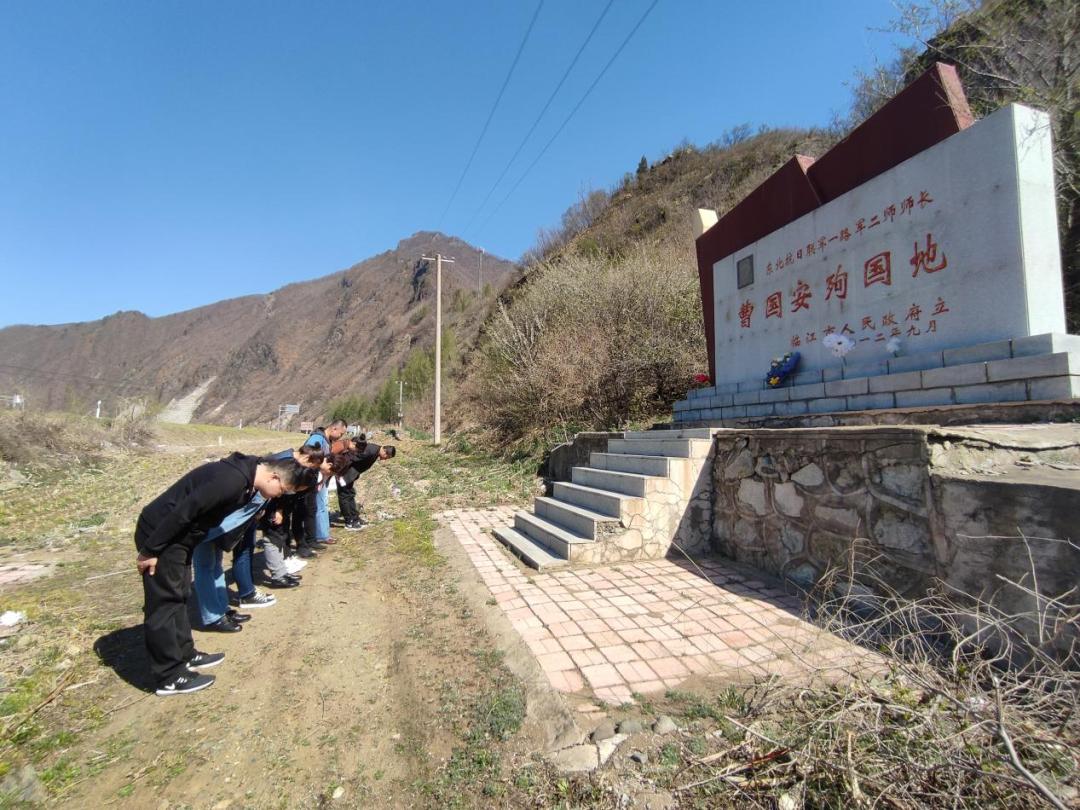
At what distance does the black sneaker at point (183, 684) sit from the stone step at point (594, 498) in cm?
→ 345

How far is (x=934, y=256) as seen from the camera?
4305 millimetres

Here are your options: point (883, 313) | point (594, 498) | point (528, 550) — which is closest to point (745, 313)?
point (883, 313)

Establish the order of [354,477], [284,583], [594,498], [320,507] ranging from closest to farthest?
[284,583] → [594,498] → [320,507] → [354,477]

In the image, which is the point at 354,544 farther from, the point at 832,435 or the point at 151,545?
the point at 832,435

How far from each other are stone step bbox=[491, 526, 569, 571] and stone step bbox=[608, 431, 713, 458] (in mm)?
1646

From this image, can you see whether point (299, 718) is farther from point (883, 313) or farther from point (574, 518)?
point (883, 313)

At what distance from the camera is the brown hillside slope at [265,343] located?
234ft

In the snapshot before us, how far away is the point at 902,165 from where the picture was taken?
4.64m

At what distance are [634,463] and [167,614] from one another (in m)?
4.38

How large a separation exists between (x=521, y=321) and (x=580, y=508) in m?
9.38

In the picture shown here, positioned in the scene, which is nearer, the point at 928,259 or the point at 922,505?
the point at 922,505

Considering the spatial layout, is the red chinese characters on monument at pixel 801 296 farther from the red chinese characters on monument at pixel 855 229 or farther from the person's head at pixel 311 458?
the person's head at pixel 311 458

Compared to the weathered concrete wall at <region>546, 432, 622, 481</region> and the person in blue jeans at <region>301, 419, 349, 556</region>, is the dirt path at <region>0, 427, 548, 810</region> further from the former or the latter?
the weathered concrete wall at <region>546, 432, 622, 481</region>

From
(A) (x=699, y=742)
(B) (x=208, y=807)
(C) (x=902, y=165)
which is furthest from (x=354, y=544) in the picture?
(C) (x=902, y=165)
